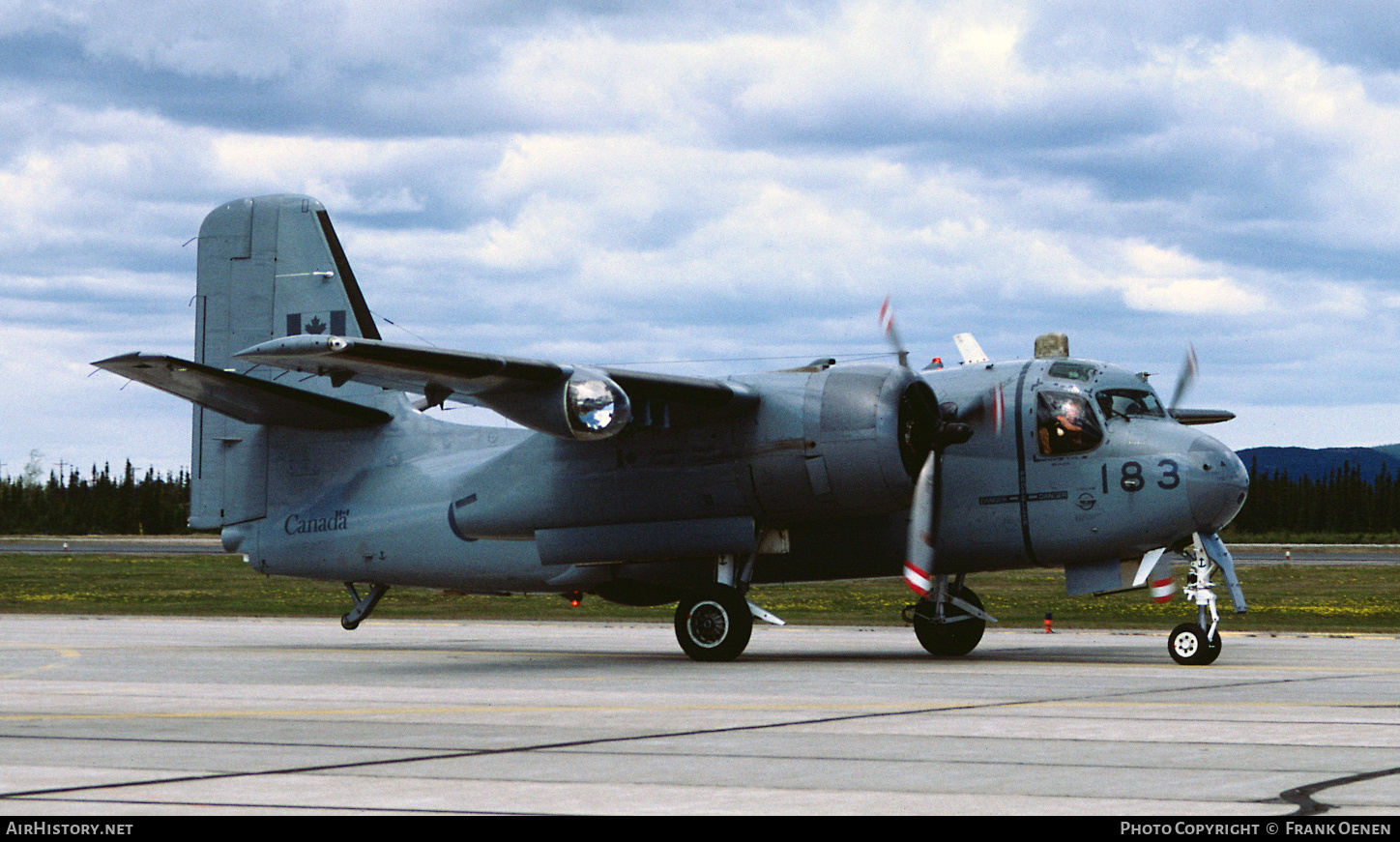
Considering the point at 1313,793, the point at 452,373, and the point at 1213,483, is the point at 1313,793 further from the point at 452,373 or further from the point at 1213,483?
the point at 452,373

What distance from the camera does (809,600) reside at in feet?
163

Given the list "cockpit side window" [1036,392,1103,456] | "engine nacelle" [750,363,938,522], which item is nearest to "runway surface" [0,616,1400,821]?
"engine nacelle" [750,363,938,522]

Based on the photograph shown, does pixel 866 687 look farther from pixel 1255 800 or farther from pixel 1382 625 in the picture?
pixel 1382 625

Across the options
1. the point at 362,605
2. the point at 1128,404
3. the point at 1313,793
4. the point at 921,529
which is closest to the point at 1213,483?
the point at 1128,404

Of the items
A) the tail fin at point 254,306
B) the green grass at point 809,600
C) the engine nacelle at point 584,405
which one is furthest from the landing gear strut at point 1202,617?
the tail fin at point 254,306

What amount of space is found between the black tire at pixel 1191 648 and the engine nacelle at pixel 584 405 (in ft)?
28.1

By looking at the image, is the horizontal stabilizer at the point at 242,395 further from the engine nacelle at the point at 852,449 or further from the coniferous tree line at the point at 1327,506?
the coniferous tree line at the point at 1327,506

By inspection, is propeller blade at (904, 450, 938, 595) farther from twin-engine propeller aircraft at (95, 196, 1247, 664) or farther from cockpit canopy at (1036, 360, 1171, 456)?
cockpit canopy at (1036, 360, 1171, 456)

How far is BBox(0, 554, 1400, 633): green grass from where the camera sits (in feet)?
132

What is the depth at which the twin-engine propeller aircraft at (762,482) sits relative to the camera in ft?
71.8

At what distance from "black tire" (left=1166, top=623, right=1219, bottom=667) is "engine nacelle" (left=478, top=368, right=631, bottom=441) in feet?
28.1

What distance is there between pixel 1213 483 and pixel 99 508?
148 metres
